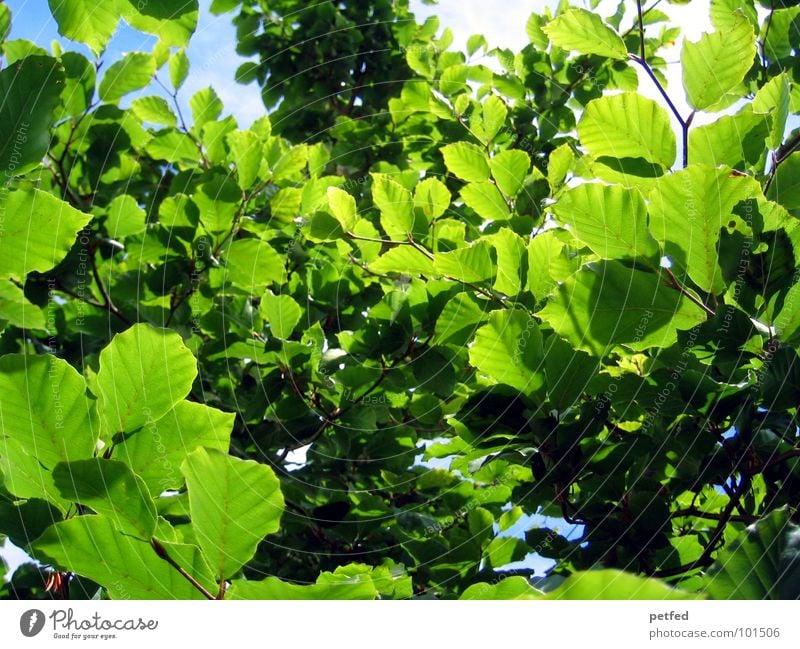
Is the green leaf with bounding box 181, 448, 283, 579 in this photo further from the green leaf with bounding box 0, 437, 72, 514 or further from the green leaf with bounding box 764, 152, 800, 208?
the green leaf with bounding box 764, 152, 800, 208

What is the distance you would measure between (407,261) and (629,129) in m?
0.44

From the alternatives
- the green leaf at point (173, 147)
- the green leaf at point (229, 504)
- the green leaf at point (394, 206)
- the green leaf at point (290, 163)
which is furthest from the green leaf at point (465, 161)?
the green leaf at point (229, 504)

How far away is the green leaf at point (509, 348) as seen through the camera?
33.0 inches

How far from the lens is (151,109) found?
1.72 m

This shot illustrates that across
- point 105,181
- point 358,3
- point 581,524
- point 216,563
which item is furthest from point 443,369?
point 358,3

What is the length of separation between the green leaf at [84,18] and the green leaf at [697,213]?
0.65 m

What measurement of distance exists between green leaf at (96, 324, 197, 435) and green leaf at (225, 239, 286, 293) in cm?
78

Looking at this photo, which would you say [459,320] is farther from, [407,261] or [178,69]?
[178,69]

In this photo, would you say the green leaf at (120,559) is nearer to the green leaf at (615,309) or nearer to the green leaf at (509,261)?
the green leaf at (615,309)

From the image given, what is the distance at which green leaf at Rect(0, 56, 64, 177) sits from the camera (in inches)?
26.9

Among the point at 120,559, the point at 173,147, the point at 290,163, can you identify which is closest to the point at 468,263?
the point at 120,559

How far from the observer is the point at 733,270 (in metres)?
0.79

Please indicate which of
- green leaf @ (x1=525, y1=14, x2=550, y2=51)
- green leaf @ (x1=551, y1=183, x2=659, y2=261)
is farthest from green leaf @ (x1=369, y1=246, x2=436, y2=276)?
green leaf @ (x1=525, y1=14, x2=550, y2=51)

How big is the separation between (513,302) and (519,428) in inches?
8.5
